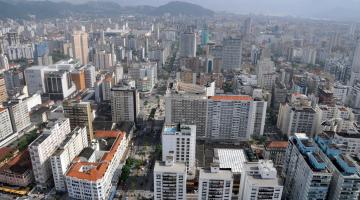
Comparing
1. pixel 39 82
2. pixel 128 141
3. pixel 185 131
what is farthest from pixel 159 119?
pixel 39 82

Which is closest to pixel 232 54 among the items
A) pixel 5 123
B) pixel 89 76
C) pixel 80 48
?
pixel 89 76

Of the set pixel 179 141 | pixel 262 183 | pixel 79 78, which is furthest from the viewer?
pixel 79 78

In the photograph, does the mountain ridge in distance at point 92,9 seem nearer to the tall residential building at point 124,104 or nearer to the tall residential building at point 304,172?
the tall residential building at point 124,104

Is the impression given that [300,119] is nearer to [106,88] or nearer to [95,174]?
[95,174]

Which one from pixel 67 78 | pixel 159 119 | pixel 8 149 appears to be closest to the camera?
pixel 8 149

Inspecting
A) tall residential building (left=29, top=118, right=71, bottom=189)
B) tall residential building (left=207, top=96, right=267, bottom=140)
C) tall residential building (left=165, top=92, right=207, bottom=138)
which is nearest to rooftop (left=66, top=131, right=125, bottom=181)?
tall residential building (left=29, top=118, right=71, bottom=189)

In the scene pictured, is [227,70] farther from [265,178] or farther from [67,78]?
[265,178]

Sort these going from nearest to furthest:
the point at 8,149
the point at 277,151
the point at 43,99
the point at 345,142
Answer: the point at 345,142 → the point at 277,151 → the point at 8,149 → the point at 43,99
